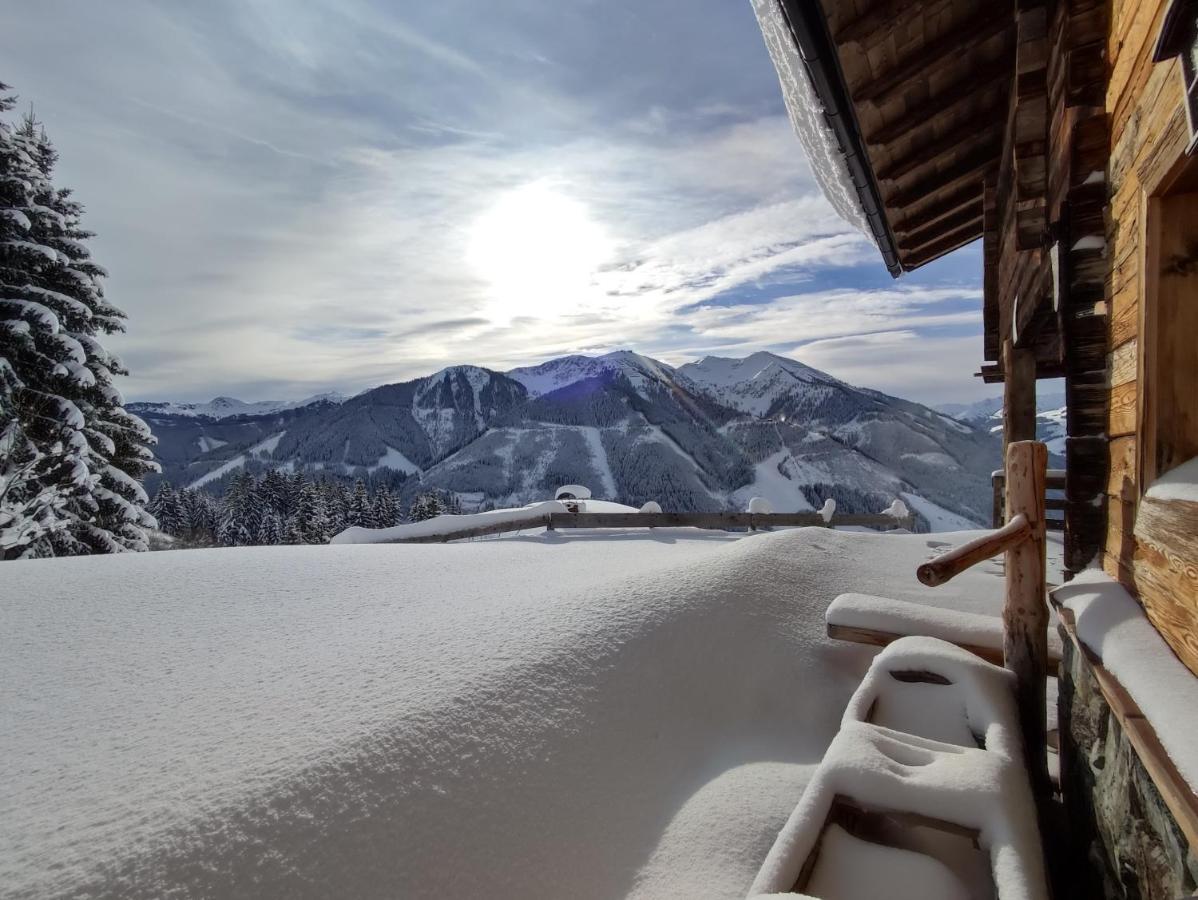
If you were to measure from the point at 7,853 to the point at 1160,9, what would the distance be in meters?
4.98

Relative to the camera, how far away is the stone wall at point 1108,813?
1.69 meters

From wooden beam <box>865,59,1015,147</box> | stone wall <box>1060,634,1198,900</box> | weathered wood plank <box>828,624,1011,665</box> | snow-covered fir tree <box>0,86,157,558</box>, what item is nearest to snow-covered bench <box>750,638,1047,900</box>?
stone wall <box>1060,634,1198,900</box>

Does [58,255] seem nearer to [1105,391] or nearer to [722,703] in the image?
[722,703]

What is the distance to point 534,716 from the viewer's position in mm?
3070

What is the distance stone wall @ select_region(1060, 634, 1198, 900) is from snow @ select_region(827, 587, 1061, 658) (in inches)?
22.9

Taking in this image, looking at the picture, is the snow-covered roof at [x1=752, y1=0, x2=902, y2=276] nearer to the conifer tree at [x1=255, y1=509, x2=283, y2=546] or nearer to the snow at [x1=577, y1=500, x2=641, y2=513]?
the snow at [x1=577, y1=500, x2=641, y2=513]

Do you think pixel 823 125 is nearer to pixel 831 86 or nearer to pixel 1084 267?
pixel 831 86

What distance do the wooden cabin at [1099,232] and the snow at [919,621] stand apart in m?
0.69

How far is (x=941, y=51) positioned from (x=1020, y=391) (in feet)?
12.2

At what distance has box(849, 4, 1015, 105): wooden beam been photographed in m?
3.86

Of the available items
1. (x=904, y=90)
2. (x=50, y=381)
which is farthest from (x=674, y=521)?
(x=50, y=381)

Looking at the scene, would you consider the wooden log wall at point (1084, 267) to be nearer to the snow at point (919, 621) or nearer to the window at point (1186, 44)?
the snow at point (919, 621)

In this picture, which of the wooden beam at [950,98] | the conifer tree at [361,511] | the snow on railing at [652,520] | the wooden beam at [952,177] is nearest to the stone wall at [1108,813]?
the wooden beam at [950,98]

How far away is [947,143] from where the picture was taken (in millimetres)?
5457
